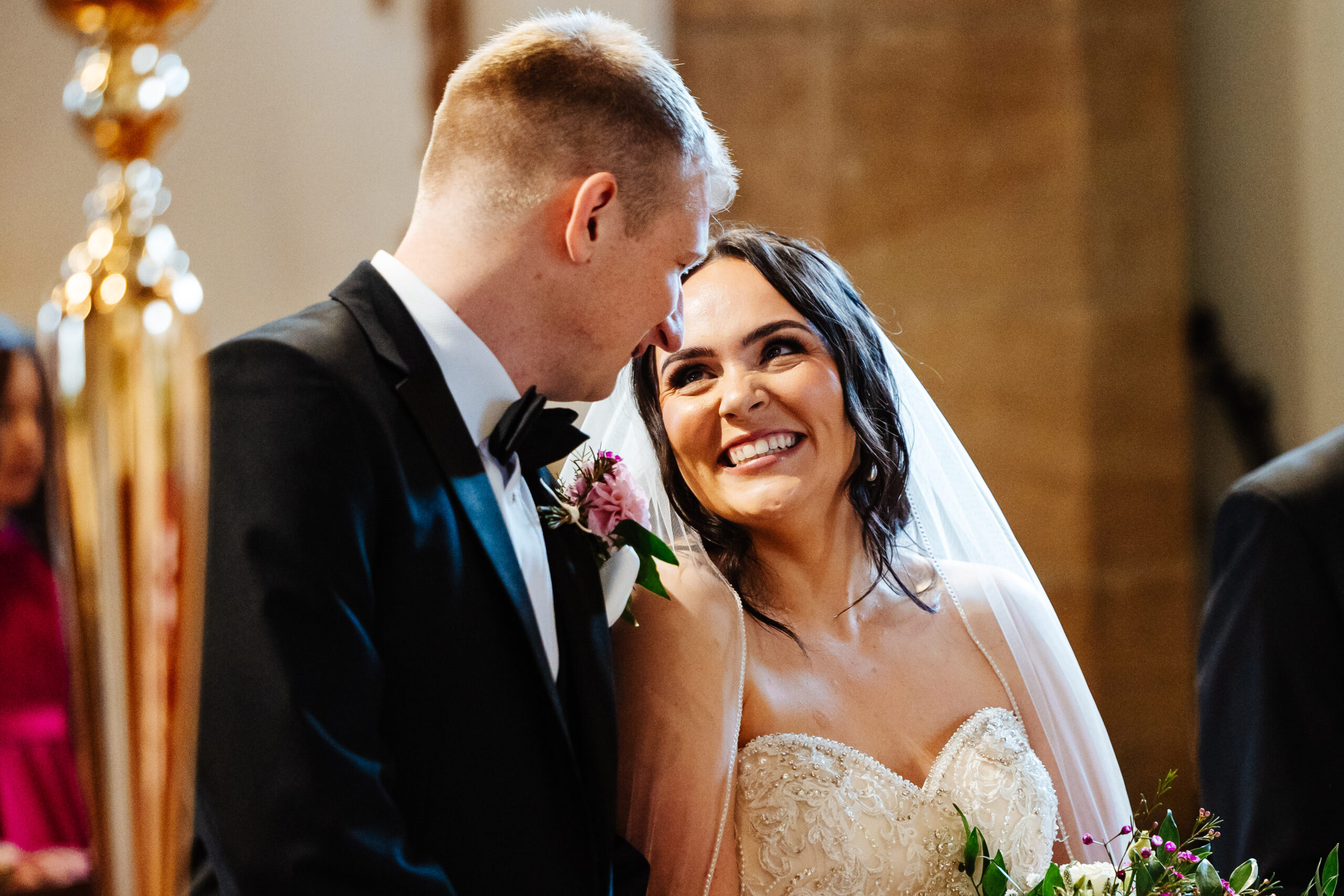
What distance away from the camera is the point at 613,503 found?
2.08 metres

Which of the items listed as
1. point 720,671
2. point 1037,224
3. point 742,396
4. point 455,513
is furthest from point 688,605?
point 1037,224

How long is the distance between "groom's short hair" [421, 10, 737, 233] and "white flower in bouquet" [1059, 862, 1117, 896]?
1.27 metres

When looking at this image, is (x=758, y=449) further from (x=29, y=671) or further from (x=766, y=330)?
(x=29, y=671)

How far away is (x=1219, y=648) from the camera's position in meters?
2.20

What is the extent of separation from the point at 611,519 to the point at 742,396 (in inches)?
20.4

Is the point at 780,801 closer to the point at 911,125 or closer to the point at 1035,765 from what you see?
the point at 1035,765

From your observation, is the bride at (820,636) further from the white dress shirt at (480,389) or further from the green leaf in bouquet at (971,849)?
the white dress shirt at (480,389)

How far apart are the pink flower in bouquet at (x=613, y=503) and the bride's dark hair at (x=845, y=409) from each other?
49 centimetres

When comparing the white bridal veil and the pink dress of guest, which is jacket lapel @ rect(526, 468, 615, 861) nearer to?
the white bridal veil

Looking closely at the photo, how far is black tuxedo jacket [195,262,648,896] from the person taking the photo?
4.65ft

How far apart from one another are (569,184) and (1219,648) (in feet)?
4.63

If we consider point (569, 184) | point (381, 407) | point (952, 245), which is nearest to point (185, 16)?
point (381, 407)

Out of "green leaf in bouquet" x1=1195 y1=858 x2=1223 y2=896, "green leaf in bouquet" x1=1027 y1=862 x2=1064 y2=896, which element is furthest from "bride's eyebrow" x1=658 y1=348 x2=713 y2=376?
"green leaf in bouquet" x1=1195 y1=858 x2=1223 y2=896

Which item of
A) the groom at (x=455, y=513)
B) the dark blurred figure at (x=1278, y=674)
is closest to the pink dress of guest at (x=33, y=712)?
the groom at (x=455, y=513)
